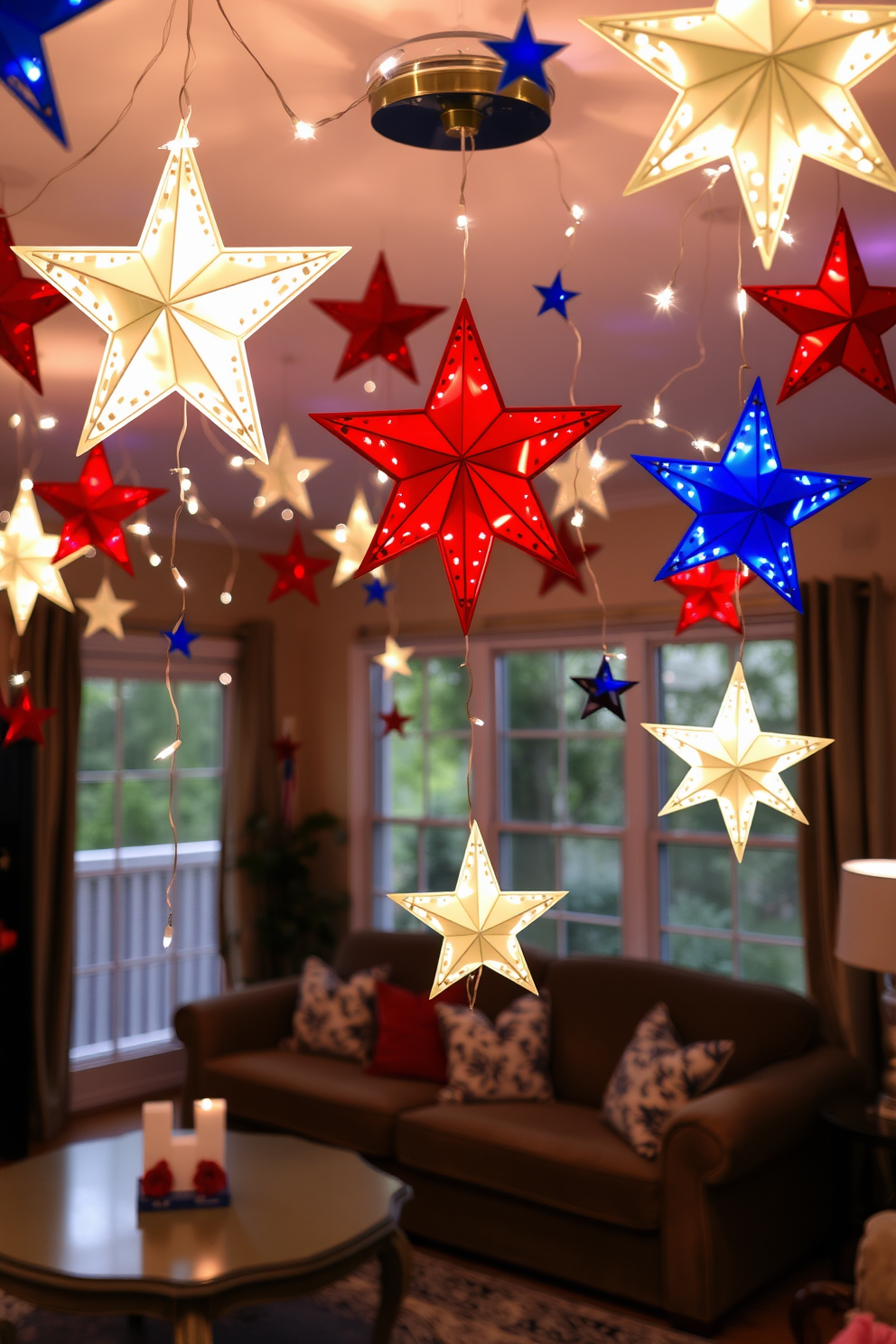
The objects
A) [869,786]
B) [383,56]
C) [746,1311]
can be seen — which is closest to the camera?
[383,56]

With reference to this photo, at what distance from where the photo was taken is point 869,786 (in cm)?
410

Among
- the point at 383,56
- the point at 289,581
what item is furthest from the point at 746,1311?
the point at 383,56

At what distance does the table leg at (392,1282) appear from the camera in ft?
9.68

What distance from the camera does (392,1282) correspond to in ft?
9.73

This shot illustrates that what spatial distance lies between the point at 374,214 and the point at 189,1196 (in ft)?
7.98

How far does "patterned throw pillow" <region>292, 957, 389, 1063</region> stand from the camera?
4.48 m

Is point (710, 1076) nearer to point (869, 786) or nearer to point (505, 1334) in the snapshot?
point (505, 1334)

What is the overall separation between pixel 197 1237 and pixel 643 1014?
1773mm

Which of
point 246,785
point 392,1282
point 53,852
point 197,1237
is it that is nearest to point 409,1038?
point 392,1282

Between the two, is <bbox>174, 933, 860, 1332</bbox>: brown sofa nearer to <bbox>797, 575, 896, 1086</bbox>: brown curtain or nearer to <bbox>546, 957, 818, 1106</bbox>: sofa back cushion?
<bbox>546, 957, 818, 1106</bbox>: sofa back cushion

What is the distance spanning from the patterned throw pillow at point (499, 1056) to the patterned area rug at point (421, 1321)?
62 centimetres

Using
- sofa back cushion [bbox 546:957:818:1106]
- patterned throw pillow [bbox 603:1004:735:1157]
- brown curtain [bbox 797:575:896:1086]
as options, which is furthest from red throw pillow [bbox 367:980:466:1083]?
brown curtain [bbox 797:575:896:1086]

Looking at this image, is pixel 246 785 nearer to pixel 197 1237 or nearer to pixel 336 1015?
pixel 336 1015

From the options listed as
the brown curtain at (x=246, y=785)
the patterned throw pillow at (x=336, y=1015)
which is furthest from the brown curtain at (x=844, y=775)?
the brown curtain at (x=246, y=785)
